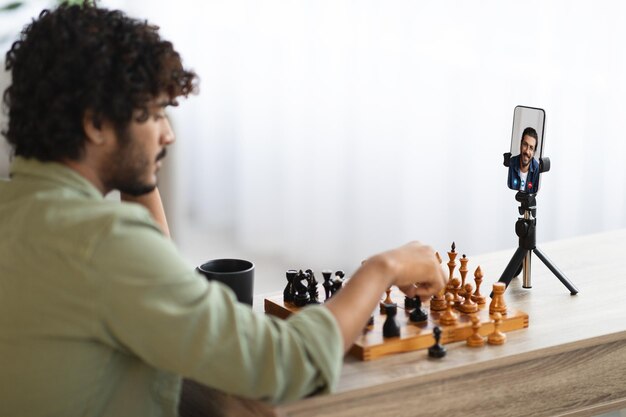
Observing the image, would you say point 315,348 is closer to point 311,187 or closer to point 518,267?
point 518,267

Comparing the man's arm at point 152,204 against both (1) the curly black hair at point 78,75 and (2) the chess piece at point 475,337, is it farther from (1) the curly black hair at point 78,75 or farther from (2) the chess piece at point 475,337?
(2) the chess piece at point 475,337

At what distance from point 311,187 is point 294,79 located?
16.9 inches

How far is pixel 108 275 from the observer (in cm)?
123

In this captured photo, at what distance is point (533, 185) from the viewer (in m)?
1.85

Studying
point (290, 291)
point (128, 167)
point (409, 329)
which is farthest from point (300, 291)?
point (128, 167)

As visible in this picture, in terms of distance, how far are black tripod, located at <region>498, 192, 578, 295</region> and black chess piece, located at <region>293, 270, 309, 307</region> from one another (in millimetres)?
434

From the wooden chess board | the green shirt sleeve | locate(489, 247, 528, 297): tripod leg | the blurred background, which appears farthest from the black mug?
the blurred background

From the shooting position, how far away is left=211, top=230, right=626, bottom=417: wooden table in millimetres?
1423

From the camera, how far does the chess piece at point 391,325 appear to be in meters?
1.54

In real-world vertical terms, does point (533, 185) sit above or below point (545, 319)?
above

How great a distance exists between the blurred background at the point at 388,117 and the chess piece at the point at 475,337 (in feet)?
6.63

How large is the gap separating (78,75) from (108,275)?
289 mm

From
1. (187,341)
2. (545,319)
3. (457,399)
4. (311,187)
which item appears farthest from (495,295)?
(311,187)

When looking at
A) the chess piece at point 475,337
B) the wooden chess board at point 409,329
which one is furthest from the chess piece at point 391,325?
the chess piece at point 475,337
